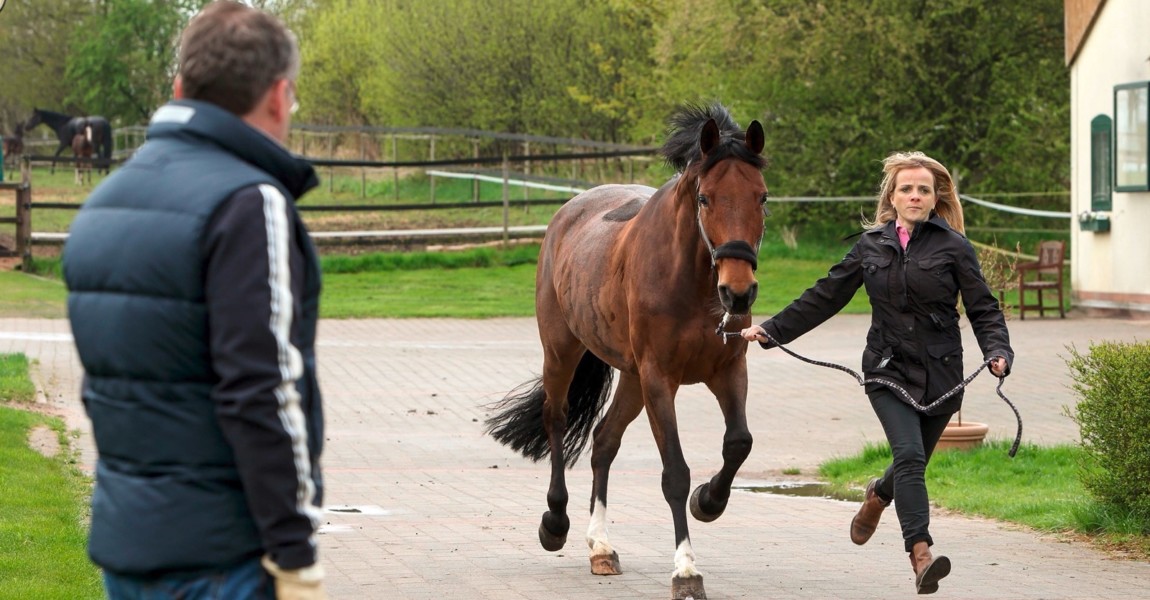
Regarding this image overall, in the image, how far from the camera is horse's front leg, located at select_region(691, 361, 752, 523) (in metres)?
6.63

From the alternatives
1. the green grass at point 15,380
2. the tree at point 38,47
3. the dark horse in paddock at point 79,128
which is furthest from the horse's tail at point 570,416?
the tree at point 38,47

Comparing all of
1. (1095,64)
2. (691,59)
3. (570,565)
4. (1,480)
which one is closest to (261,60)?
(570,565)

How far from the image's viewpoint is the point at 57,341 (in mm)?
17109

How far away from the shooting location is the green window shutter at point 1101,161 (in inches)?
789

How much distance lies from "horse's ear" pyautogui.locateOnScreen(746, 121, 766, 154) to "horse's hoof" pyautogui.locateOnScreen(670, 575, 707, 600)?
184 centimetres

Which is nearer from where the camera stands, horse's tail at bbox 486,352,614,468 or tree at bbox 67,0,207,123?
horse's tail at bbox 486,352,614,468

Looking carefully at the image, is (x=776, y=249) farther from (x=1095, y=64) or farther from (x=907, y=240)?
(x=907, y=240)

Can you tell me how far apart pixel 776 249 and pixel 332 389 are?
584 inches

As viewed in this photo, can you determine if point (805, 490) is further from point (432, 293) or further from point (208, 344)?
point (432, 293)

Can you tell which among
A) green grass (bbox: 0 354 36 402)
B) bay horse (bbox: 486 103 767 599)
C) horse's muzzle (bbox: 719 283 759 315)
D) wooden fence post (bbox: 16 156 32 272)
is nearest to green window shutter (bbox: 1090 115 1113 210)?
bay horse (bbox: 486 103 767 599)

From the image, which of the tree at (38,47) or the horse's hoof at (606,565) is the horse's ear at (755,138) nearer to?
the horse's hoof at (606,565)

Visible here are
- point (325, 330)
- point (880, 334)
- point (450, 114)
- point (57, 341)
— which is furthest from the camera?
point (450, 114)

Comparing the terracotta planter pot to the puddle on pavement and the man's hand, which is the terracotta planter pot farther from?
the man's hand

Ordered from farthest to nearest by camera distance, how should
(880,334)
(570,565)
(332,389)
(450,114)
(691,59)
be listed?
(450,114), (691,59), (332,389), (570,565), (880,334)
